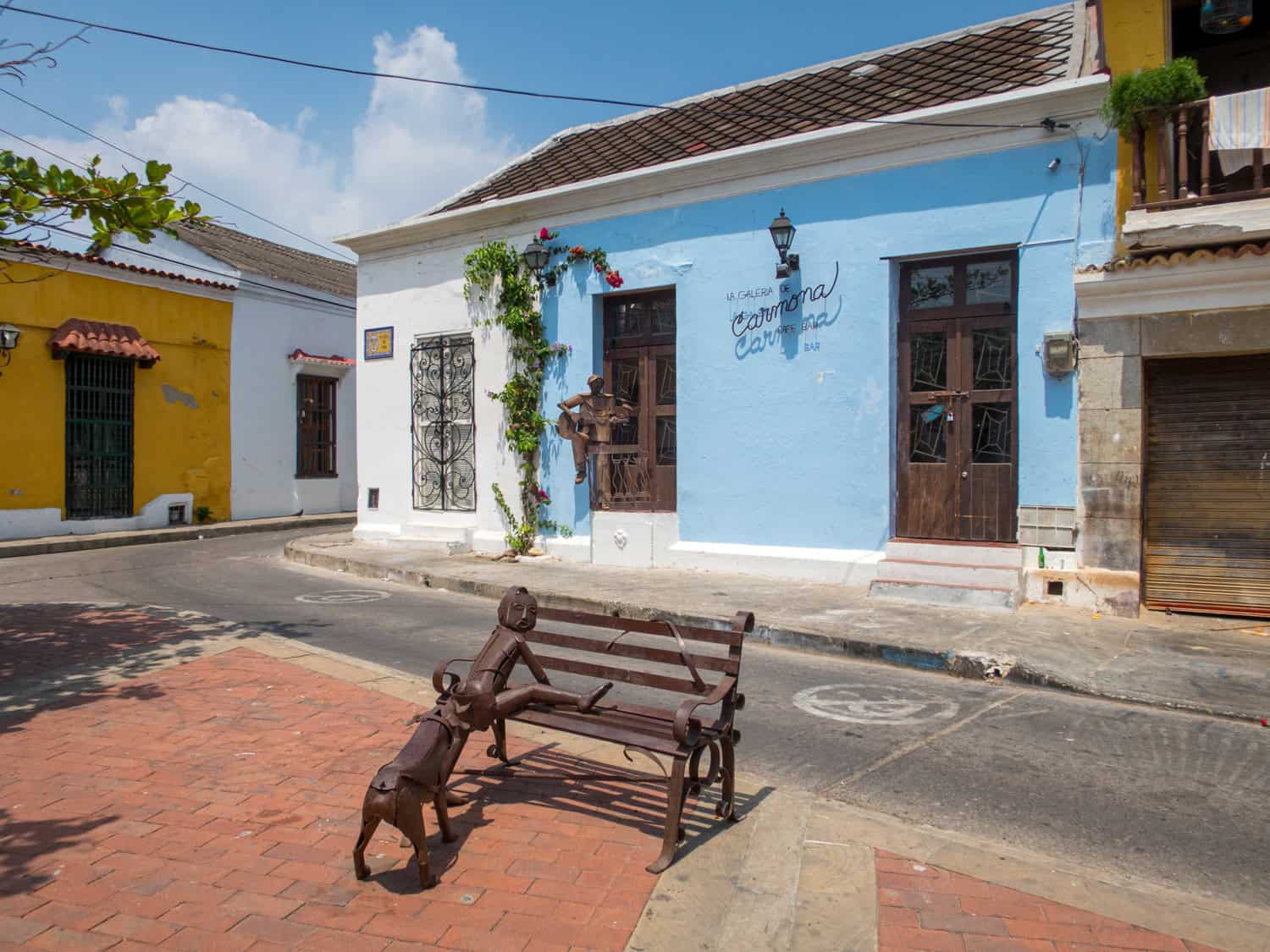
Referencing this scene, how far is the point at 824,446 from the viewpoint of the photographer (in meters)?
10.2

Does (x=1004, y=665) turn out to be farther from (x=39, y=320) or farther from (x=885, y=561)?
(x=39, y=320)

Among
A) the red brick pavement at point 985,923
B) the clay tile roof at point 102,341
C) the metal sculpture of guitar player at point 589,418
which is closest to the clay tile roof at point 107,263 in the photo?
the clay tile roof at point 102,341

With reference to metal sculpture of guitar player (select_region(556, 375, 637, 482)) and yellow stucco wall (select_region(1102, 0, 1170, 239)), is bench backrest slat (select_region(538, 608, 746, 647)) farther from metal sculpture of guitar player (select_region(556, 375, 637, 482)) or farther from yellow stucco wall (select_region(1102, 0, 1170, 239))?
metal sculpture of guitar player (select_region(556, 375, 637, 482))

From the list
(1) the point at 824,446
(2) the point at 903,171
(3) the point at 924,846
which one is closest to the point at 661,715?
(3) the point at 924,846

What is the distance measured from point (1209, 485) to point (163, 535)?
1629 cm

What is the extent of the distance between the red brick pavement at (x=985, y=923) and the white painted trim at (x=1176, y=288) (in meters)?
6.85

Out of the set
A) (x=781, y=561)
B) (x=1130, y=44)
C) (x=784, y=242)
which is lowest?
(x=781, y=561)

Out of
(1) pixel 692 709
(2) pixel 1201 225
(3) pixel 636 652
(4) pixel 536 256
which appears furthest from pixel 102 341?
(2) pixel 1201 225

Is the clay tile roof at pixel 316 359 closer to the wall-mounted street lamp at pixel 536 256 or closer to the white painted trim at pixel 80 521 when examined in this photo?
the white painted trim at pixel 80 521

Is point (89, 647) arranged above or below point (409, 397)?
below

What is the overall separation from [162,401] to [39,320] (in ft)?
8.63

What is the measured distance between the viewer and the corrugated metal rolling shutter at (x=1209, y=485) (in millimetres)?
8219

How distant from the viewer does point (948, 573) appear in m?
8.96

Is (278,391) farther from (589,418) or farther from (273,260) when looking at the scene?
(589,418)
